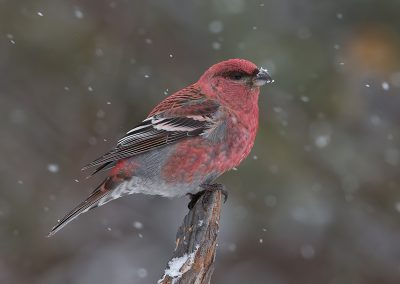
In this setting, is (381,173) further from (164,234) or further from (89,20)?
(89,20)

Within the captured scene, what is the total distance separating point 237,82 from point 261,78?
6.4 inches

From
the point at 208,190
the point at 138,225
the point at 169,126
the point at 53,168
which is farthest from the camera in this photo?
the point at 138,225

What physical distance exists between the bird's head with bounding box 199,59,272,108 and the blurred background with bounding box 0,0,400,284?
A: 222cm

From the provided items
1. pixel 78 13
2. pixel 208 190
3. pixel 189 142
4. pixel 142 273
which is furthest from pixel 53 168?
pixel 208 190

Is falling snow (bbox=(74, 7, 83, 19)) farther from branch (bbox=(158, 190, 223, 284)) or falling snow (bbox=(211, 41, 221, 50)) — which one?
branch (bbox=(158, 190, 223, 284))

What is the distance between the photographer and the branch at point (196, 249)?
2809mm

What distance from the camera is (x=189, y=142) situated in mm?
3977

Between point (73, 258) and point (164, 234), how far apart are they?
0.98m

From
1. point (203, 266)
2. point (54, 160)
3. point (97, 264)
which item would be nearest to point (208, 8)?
point (54, 160)

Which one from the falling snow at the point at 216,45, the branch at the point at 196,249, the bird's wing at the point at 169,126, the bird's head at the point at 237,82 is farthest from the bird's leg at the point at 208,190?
the falling snow at the point at 216,45

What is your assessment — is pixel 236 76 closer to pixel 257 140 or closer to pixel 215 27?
pixel 257 140

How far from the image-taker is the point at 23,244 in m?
6.78

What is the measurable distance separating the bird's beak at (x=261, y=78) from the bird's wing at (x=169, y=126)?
0.91 ft

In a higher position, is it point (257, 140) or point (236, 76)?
point (257, 140)
